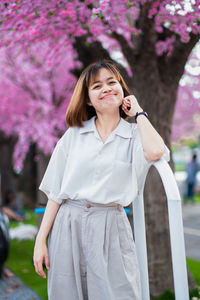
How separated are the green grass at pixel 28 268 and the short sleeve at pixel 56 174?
223 centimetres

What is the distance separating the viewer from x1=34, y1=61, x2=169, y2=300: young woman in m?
1.71

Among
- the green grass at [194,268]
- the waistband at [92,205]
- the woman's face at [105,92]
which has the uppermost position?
the woman's face at [105,92]

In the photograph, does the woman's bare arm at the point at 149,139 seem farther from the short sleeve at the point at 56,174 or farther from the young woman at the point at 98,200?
the short sleeve at the point at 56,174

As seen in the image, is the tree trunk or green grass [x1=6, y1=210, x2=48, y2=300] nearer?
green grass [x1=6, y1=210, x2=48, y2=300]

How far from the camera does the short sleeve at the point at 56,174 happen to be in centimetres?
184

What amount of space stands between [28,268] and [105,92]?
4207 millimetres

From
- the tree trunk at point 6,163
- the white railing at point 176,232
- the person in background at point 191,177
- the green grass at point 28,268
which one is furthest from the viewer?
the tree trunk at point 6,163

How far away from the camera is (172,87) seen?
375 cm

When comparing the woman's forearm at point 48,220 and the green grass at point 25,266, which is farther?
the green grass at point 25,266

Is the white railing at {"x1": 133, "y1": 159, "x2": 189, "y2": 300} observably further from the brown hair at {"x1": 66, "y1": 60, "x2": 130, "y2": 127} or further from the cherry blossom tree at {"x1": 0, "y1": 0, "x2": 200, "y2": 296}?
the cherry blossom tree at {"x1": 0, "y1": 0, "x2": 200, "y2": 296}

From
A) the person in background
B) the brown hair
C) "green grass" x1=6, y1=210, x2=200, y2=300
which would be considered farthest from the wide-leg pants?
the person in background

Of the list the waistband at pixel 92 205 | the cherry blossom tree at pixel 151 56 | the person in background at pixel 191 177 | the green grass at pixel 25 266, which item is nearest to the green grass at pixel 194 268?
the cherry blossom tree at pixel 151 56

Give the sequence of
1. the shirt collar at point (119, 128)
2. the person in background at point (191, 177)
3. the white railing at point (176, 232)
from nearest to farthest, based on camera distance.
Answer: the white railing at point (176, 232), the shirt collar at point (119, 128), the person in background at point (191, 177)

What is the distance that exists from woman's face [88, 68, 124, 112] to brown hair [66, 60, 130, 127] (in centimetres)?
3
